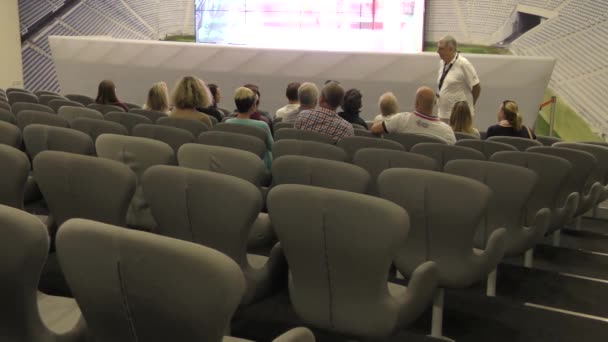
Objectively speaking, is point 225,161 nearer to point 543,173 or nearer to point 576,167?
point 543,173

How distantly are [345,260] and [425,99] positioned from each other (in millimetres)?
2880

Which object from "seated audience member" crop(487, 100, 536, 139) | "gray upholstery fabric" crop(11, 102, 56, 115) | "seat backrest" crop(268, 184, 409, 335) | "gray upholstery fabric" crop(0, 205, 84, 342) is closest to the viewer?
"gray upholstery fabric" crop(0, 205, 84, 342)

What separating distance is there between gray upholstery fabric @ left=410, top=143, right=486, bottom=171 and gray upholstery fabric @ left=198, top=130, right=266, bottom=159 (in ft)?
3.31

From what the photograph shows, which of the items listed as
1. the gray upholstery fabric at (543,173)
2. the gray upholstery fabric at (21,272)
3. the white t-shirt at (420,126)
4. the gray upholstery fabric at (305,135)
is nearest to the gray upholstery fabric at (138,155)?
the gray upholstery fabric at (305,135)

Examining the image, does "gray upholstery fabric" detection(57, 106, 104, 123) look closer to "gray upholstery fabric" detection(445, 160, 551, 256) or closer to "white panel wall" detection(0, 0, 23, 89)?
"gray upholstery fabric" detection(445, 160, 551, 256)

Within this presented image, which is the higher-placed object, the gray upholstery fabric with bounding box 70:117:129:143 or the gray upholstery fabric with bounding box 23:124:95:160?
the gray upholstery fabric with bounding box 23:124:95:160

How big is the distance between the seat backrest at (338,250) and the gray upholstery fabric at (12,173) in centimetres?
106

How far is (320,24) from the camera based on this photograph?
13055 millimetres

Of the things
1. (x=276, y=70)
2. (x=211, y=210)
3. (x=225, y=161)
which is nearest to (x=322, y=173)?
(x=225, y=161)

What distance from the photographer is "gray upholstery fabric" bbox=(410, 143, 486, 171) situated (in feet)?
13.2

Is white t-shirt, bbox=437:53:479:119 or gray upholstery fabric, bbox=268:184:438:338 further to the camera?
white t-shirt, bbox=437:53:479:119

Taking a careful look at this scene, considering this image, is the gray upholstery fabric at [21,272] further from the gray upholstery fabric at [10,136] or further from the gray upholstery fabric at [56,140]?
the gray upholstery fabric at [10,136]

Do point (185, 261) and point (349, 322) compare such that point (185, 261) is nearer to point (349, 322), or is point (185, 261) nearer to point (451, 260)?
point (349, 322)

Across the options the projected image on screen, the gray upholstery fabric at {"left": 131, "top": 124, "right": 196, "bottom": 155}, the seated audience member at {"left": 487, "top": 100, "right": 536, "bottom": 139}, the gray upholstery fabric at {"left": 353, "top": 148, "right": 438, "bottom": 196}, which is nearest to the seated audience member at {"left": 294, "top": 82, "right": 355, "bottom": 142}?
the gray upholstery fabric at {"left": 131, "top": 124, "right": 196, "bottom": 155}
